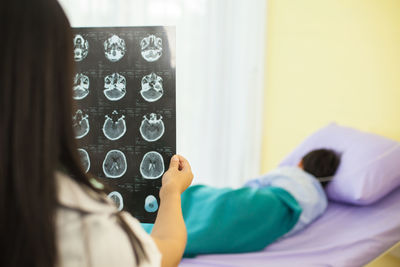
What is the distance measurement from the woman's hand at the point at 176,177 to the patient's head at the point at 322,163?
1301 millimetres

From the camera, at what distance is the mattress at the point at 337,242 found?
5.33 feet

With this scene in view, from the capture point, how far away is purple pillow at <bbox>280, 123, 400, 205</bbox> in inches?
75.3

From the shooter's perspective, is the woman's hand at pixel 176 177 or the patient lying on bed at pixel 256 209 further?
the patient lying on bed at pixel 256 209

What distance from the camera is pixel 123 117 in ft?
3.56

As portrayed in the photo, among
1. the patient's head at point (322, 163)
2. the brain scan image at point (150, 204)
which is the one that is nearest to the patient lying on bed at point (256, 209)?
the patient's head at point (322, 163)

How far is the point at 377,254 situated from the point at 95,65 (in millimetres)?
1308

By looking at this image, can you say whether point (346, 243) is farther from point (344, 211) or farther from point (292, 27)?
point (292, 27)

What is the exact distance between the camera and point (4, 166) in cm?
55

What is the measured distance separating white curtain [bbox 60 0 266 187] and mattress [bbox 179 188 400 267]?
1.08 m

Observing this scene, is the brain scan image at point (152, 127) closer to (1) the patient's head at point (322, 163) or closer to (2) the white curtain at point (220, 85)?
(1) the patient's head at point (322, 163)

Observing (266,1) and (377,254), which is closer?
(377,254)

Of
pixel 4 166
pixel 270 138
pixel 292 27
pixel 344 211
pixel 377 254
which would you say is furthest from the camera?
pixel 270 138

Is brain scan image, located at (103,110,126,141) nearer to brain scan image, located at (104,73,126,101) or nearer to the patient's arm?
brain scan image, located at (104,73,126,101)

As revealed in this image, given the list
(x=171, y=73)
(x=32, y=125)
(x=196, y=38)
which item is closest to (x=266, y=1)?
(x=196, y=38)
